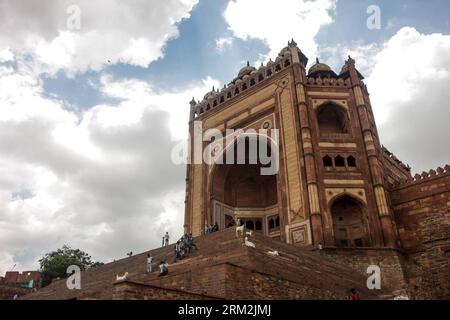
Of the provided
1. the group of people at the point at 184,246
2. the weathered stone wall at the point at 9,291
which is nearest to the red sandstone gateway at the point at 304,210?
the group of people at the point at 184,246

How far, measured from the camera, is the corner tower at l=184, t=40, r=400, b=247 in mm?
24719

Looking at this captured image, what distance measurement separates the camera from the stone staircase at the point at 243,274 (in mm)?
11375

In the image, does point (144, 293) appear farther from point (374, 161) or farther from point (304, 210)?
point (374, 161)

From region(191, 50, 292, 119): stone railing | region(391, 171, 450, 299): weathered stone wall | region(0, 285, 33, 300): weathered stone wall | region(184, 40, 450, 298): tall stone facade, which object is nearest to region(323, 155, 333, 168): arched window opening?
region(184, 40, 450, 298): tall stone facade

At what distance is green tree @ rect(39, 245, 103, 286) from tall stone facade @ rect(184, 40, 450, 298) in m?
15.8

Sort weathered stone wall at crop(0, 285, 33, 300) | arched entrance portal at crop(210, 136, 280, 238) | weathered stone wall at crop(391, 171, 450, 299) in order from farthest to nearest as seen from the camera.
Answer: arched entrance portal at crop(210, 136, 280, 238), weathered stone wall at crop(0, 285, 33, 300), weathered stone wall at crop(391, 171, 450, 299)

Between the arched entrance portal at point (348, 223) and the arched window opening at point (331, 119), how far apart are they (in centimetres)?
594

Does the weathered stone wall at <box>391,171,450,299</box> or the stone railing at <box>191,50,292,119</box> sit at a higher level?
the stone railing at <box>191,50,292,119</box>

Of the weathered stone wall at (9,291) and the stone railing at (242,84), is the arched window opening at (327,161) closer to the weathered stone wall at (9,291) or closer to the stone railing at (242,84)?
the stone railing at (242,84)

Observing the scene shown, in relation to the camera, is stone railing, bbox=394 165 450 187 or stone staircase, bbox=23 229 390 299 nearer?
stone staircase, bbox=23 229 390 299

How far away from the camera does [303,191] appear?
25.3m

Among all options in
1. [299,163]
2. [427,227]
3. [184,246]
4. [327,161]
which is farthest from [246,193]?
[184,246]

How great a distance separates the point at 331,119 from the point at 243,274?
854 inches

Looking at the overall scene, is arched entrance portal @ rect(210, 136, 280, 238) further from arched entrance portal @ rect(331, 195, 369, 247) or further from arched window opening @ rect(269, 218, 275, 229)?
arched entrance portal @ rect(331, 195, 369, 247)
